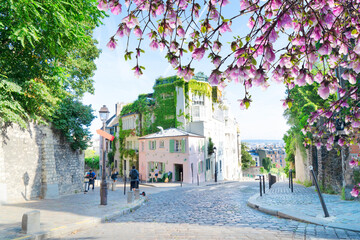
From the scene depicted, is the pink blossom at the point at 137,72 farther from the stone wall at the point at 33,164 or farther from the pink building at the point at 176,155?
the pink building at the point at 176,155

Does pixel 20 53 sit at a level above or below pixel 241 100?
above

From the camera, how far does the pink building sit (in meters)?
29.0

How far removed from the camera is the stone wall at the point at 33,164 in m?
12.8

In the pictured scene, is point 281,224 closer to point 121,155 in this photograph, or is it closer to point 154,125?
point 154,125

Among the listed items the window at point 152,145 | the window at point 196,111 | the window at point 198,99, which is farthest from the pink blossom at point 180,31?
the window at point 198,99

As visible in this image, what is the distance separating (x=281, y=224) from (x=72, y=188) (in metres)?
14.5

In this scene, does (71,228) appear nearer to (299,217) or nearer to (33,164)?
(299,217)

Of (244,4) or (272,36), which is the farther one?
(244,4)

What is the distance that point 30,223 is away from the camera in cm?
658

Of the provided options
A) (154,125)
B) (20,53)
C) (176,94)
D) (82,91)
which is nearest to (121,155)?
(154,125)

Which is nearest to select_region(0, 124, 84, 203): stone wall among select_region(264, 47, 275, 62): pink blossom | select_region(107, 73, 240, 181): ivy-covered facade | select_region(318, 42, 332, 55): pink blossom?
select_region(264, 47, 275, 62): pink blossom

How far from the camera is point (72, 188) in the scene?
688 inches

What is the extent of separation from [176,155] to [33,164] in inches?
688

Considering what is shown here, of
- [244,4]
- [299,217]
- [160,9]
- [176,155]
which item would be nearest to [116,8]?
[160,9]
